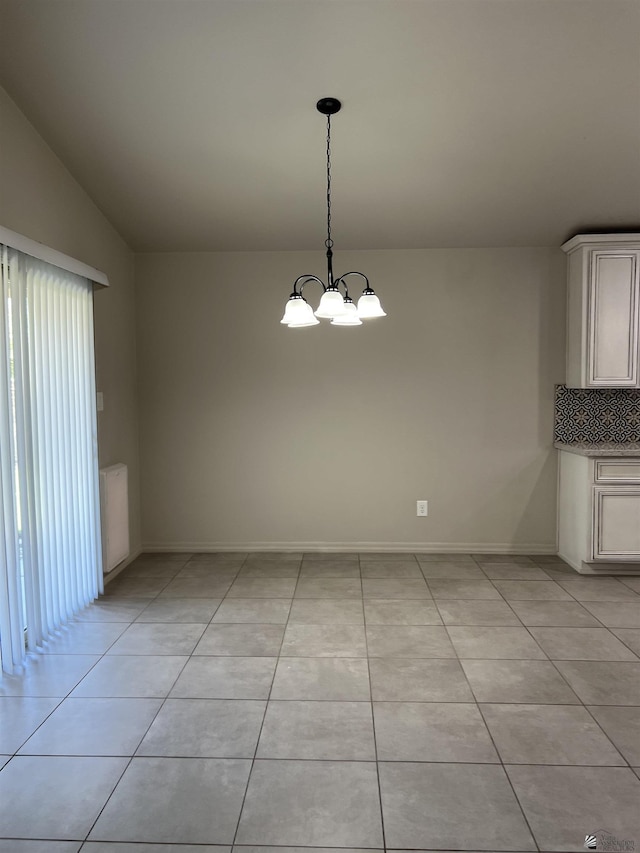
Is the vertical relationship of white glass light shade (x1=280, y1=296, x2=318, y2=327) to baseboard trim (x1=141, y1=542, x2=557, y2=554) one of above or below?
above

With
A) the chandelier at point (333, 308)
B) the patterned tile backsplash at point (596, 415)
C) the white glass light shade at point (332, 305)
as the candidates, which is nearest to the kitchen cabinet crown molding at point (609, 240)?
the patterned tile backsplash at point (596, 415)

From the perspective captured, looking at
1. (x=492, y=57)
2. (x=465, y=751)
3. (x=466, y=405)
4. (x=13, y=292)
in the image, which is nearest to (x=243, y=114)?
(x=492, y=57)

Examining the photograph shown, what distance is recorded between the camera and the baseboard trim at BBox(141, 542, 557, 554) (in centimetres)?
463

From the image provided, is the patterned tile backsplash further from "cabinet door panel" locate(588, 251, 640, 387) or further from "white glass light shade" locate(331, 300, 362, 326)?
"white glass light shade" locate(331, 300, 362, 326)

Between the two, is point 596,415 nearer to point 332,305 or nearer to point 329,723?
point 332,305

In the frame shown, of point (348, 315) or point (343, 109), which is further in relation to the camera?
point (343, 109)

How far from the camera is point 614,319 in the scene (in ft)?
13.5

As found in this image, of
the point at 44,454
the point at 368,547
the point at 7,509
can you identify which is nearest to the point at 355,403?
the point at 368,547

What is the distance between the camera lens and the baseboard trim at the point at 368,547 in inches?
182

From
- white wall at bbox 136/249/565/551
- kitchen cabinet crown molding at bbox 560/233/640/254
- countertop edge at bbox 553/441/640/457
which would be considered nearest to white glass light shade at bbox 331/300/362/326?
white wall at bbox 136/249/565/551

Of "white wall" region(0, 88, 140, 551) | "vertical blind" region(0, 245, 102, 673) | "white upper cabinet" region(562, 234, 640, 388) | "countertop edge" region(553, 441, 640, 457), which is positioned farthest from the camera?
"white upper cabinet" region(562, 234, 640, 388)

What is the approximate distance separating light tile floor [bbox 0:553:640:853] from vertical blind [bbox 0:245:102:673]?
0.24 metres

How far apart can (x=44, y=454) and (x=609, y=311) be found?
3.71 meters

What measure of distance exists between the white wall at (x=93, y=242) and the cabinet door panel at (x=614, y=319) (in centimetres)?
336
